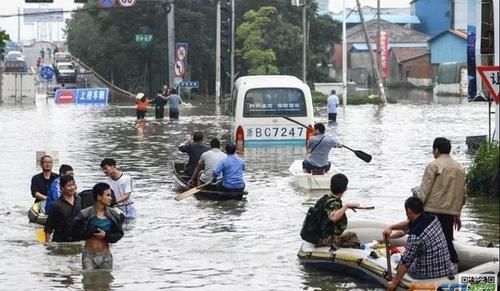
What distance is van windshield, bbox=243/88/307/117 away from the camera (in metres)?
27.0

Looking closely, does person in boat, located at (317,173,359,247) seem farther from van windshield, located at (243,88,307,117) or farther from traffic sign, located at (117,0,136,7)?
traffic sign, located at (117,0,136,7)

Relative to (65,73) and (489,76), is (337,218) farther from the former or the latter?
(65,73)

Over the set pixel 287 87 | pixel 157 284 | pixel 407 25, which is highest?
pixel 407 25

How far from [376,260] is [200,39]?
6238 centimetres

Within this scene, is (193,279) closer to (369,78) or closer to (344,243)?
(344,243)

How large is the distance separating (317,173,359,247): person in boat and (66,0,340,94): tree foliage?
56.4 meters

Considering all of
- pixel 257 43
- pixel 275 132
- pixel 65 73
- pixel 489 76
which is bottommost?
pixel 275 132

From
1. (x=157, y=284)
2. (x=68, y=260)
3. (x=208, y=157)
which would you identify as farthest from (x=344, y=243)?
(x=208, y=157)

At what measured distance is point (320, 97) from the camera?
66.9 metres

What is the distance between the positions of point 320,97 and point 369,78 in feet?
104

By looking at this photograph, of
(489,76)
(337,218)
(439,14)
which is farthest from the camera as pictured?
(439,14)

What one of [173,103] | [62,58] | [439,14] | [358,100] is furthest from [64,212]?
[439,14]

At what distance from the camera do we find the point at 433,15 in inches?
4803

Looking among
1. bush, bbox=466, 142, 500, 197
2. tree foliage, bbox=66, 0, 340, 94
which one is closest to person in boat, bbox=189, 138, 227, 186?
bush, bbox=466, 142, 500, 197
